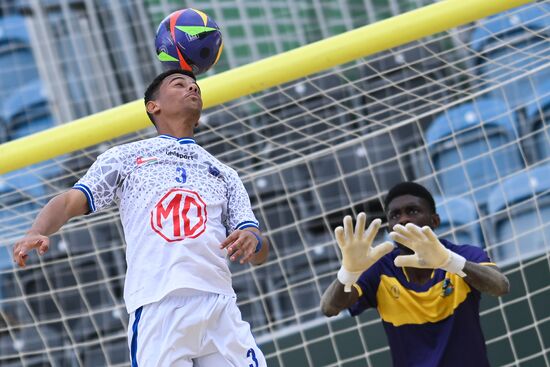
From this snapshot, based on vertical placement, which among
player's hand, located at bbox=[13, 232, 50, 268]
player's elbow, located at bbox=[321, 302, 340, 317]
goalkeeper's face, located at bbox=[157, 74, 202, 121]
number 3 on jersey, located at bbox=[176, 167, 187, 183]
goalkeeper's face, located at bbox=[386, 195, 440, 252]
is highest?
goalkeeper's face, located at bbox=[157, 74, 202, 121]

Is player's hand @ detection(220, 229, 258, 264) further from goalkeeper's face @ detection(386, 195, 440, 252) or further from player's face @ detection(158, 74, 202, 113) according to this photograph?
goalkeeper's face @ detection(386, 195, 440, 252)

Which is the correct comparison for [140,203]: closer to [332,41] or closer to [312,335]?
[332,41]

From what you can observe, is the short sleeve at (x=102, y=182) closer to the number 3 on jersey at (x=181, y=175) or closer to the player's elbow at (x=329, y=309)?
the number 3 on jersey at (x=181, y=175)

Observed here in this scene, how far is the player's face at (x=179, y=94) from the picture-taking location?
2.68 metres

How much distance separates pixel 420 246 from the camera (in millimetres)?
2734

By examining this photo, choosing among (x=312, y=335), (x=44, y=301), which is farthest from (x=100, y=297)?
(x=312, y=335)

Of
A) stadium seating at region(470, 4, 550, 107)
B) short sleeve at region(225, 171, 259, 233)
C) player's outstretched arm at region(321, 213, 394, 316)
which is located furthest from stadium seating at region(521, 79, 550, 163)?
short sleeve at region(225, 171, 259, 233)

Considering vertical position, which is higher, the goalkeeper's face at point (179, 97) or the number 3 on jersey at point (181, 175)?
the goalkeeper's face at point (179, 97)

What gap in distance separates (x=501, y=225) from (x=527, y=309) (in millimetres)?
592

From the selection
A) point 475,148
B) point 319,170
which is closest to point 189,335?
point 319,170

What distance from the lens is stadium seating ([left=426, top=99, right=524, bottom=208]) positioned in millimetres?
4766

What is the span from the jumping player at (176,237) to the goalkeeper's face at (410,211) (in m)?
0.63

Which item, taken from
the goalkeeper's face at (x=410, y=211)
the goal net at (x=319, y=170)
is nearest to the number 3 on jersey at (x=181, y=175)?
the goalkeeper's face at (x=410, y=211)

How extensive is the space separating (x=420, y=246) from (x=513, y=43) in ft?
5.34
